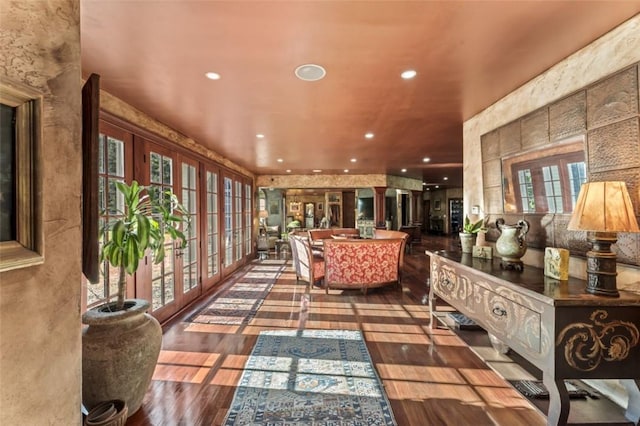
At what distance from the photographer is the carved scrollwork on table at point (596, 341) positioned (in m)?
1.45

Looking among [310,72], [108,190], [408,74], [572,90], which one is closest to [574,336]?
[572,90]

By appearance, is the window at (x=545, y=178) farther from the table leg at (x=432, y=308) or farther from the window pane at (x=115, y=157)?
the window pane at (x=115, y=157)

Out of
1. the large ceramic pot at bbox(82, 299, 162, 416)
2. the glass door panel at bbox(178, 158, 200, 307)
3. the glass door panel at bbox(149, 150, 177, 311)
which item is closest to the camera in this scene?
the large ceramic pot at bbox(82, 299, 162, 416)

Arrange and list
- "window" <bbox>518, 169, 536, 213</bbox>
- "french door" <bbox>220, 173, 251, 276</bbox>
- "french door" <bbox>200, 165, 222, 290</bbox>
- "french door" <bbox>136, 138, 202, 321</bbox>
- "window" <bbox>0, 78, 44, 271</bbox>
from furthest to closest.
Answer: "french door" <bbox>220, 173, 251, 276</bbox> → "french door" <bbox>200, 165, 222, 290</bbox> → "french door" <bbox>136, 138, 202, 321</bbox> → "window" <bbox>518, 169, 536, 213</bbox> → "window" <bbox>0, 78, 44, 271</bbox>

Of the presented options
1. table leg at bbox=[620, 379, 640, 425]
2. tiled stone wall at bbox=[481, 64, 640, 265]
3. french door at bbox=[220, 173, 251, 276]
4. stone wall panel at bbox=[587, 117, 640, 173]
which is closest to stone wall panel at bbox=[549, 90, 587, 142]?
tiled stone wall at bbox=[481, 64, 640, 265]

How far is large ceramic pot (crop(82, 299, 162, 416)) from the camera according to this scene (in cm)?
173

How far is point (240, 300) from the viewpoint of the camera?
171 inches

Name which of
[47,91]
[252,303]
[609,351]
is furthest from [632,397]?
[252,303]

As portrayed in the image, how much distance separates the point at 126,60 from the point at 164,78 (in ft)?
1.00

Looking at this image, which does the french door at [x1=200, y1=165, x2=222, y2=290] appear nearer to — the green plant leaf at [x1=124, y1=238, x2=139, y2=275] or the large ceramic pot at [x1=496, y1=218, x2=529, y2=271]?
the green plant leaf at [x1=124, y1=238, x2=139, y2=275]

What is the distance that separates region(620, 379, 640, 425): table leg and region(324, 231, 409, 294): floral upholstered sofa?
323 centimetres

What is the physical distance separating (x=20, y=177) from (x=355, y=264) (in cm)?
429

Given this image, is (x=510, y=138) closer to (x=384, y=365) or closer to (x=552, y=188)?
(x=552, y=188)

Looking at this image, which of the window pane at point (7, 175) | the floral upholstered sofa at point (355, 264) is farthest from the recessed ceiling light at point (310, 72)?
the floral upholstered sofa at point (355, 264)
